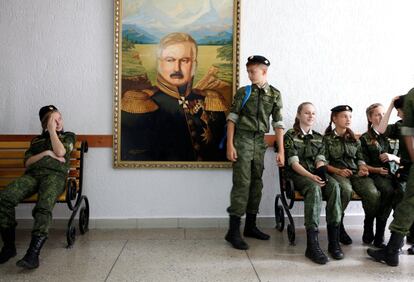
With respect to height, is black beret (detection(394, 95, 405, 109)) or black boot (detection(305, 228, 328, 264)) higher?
black beret (detection(394, 95, 405, 109))

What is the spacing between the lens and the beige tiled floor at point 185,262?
287 cm

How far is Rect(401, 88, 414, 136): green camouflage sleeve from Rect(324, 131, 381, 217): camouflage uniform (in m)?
0.69

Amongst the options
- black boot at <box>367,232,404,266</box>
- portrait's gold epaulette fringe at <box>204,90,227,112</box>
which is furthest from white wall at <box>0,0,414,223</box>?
black boot at <box>367,232,404,266</box>

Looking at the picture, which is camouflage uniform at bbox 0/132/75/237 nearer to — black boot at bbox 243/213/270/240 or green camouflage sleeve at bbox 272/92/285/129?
black boot at bbox 243/213/270/240

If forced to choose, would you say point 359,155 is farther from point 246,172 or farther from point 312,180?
point 246,172

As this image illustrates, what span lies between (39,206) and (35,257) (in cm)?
42

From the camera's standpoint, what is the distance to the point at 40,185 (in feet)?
11.1

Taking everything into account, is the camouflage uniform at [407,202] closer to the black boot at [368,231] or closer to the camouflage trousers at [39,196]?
the black boot at [368,231]

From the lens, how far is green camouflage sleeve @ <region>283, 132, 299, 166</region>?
3.71 m

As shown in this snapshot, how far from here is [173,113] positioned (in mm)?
4188

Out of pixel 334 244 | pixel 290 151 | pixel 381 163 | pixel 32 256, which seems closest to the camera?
pixel 32 256

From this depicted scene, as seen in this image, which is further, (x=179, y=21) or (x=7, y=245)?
(x=179, y=21)

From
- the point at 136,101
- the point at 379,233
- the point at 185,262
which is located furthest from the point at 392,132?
the point at 136,101

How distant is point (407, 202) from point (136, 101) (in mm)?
2751
